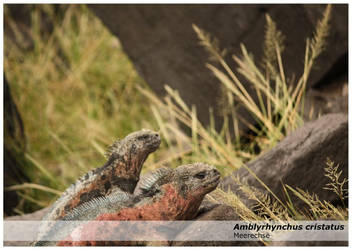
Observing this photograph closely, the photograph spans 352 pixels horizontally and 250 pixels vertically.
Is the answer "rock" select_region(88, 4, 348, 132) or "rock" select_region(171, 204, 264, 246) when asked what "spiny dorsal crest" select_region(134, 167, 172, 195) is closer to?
"rock" select_region(171, 204, 264, 246)

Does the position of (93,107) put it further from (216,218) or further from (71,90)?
Answer: (216,218)

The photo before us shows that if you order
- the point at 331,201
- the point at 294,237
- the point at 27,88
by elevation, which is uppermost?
the point at 27,88

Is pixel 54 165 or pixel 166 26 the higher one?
pixel 166 26

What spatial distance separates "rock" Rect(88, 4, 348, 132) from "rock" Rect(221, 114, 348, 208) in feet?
2.99

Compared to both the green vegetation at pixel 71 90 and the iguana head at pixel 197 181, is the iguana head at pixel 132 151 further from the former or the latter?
the green vegetation at pixel 71 90

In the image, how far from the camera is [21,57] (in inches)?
243

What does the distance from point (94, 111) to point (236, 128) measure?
1.86m

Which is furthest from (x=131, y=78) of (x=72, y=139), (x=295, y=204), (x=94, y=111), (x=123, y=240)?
(x=123, y=240)

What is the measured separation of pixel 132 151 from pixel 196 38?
1.97 meters

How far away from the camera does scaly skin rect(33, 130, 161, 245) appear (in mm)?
2387

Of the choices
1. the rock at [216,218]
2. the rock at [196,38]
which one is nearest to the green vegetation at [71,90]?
the rock at [196,38]

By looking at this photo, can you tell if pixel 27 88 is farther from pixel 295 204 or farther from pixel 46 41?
pixel 295 204

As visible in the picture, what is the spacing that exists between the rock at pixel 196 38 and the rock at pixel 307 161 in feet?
2.99

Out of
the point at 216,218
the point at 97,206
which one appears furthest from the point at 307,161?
the point at 97,206
